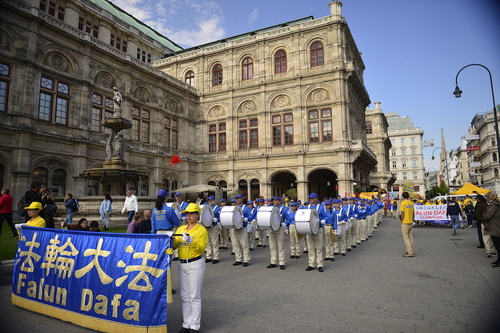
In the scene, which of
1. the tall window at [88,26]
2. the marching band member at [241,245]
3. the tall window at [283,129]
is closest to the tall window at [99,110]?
the tall window at [88,26]

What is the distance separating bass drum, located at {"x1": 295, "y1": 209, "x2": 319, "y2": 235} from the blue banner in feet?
15.8

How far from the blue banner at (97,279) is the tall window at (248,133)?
93.2 feet

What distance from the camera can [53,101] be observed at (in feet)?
72.5

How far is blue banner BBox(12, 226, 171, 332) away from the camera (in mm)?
4148

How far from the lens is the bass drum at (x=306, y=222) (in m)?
8.20

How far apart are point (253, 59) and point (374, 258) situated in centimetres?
2907

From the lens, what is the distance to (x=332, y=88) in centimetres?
3019

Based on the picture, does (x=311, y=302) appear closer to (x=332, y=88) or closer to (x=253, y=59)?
(x=332, y=88)

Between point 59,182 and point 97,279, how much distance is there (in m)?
21.1

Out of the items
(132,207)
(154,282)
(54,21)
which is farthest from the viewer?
(54,21)

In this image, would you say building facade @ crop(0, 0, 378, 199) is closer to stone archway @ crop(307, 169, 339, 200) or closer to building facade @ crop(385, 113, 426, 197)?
stone archway @ crop(307, 169, 339, 200)

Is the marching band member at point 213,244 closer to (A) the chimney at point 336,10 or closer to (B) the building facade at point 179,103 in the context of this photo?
(B) the building facade at point 179,103

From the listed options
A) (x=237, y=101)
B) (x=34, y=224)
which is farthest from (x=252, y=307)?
(x=237, y=101)

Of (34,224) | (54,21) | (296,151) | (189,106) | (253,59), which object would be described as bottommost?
(34,224)
